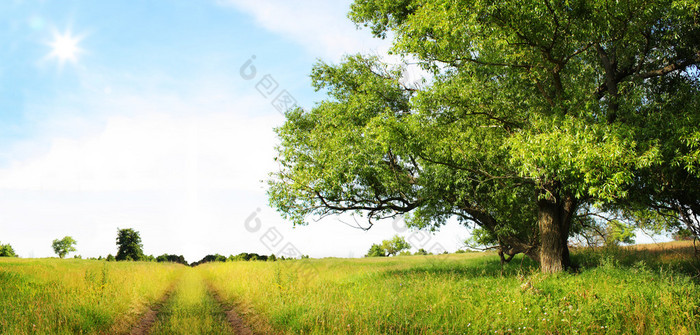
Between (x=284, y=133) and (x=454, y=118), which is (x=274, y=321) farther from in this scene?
(x=284, y=133)

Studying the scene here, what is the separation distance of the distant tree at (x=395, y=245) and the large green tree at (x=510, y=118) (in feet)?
189

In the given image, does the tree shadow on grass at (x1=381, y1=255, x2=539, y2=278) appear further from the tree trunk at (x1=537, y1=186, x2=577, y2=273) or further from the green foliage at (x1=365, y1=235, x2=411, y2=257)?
the green foliage at (x1=365, y1=235, x2=411, y2=257)

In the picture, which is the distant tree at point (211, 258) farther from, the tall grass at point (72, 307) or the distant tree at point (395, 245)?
the tall grass at point (72, 307)

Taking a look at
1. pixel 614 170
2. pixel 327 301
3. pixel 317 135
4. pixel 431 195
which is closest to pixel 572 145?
pixel 614 170

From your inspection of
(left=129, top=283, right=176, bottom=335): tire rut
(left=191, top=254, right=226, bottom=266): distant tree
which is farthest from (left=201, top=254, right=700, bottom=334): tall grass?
(left=191, top=254, right=226, bottom=266): distant tree

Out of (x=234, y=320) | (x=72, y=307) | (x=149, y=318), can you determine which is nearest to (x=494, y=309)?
(x=234, y=320)

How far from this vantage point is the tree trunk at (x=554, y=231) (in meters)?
14.3

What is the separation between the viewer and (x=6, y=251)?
7269 cm

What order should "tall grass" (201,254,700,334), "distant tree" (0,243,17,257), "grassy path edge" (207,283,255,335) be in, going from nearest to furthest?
"tall grass" (201,254,700,334) < "grassy path edge" (207,283,255,335) < "distant tree" (0,243,17,257)

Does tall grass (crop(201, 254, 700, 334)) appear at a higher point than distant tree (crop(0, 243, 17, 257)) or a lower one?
higher

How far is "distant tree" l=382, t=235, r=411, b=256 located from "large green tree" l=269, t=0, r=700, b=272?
5757 cm

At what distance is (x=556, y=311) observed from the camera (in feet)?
27.2

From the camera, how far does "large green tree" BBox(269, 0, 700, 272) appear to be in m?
9.76

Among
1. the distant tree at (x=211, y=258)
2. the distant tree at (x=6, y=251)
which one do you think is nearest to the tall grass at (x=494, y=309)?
the distant tree at (x=211, y=258)
